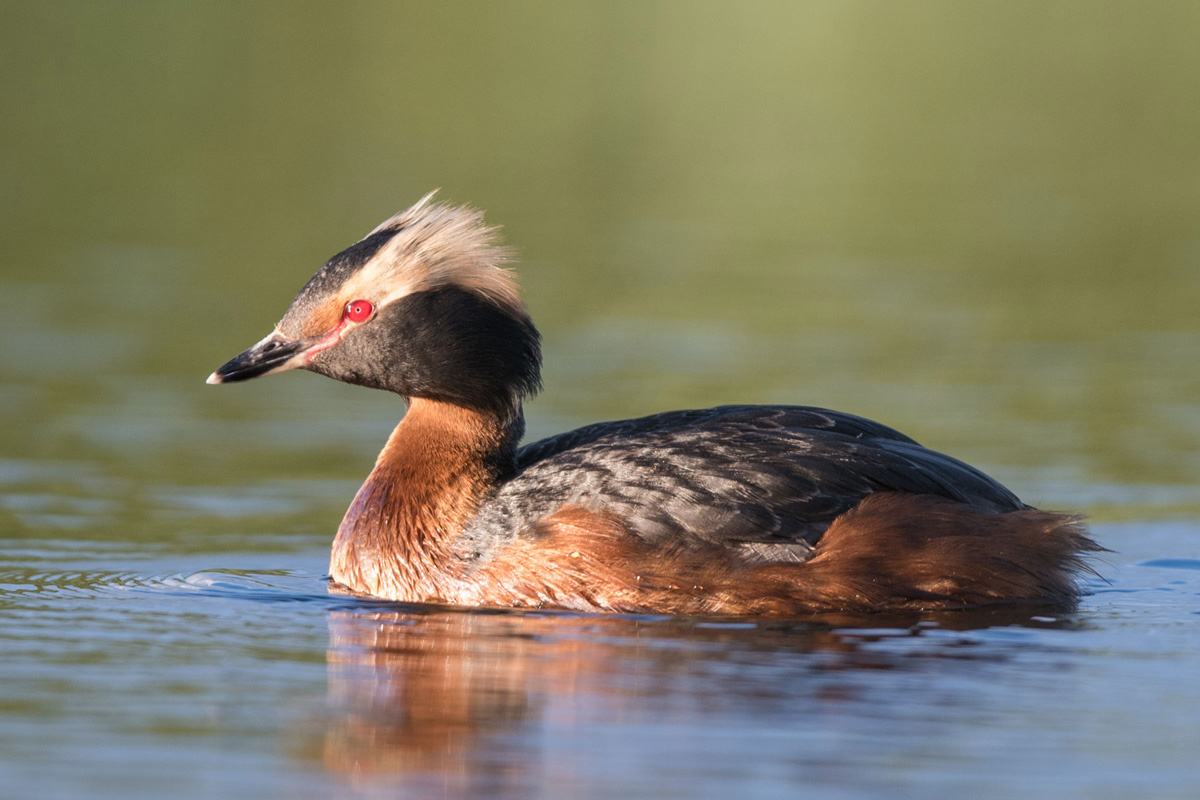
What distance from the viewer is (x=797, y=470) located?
34.0 ft

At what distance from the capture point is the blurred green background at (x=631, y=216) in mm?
15562

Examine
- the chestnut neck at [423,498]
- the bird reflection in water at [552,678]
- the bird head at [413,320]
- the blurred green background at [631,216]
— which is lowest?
the bird reflection in water at [552,678]

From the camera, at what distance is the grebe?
33.1 feet

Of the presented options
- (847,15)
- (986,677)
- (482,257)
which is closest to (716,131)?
(847,15)

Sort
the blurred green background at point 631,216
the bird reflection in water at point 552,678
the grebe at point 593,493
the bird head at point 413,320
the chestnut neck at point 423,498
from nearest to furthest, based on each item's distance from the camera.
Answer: the bird reflection in water at point 552,678 < the grebe at point 593,493 < the chestnut neck at point 423,498 < the bird head at point 413,320 < the blurred green background at point 631,216

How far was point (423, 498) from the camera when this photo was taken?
36.2ft

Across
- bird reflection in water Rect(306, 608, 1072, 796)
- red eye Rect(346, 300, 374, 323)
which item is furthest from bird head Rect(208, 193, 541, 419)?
bird reflection in water Rect(306, 608, 1072, 796)

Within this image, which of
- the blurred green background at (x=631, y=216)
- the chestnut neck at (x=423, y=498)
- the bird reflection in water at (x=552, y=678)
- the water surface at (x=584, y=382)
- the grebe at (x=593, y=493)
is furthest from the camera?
the blurred green background at (x=631, y=216)

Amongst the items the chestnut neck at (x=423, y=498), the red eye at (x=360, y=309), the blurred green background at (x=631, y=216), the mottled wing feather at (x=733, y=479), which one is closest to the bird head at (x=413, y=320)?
the red eye at (x=360, y=309)

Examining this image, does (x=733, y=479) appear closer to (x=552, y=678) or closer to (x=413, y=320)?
(x=552, y=678)

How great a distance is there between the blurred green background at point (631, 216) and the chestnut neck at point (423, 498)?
172cm

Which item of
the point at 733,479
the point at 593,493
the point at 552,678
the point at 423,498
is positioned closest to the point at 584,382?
the point at 423,498

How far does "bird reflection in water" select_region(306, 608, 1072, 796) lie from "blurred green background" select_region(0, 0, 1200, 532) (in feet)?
11.7

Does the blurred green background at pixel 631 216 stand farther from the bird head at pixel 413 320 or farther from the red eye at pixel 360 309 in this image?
the red eye at pixel 360 309
